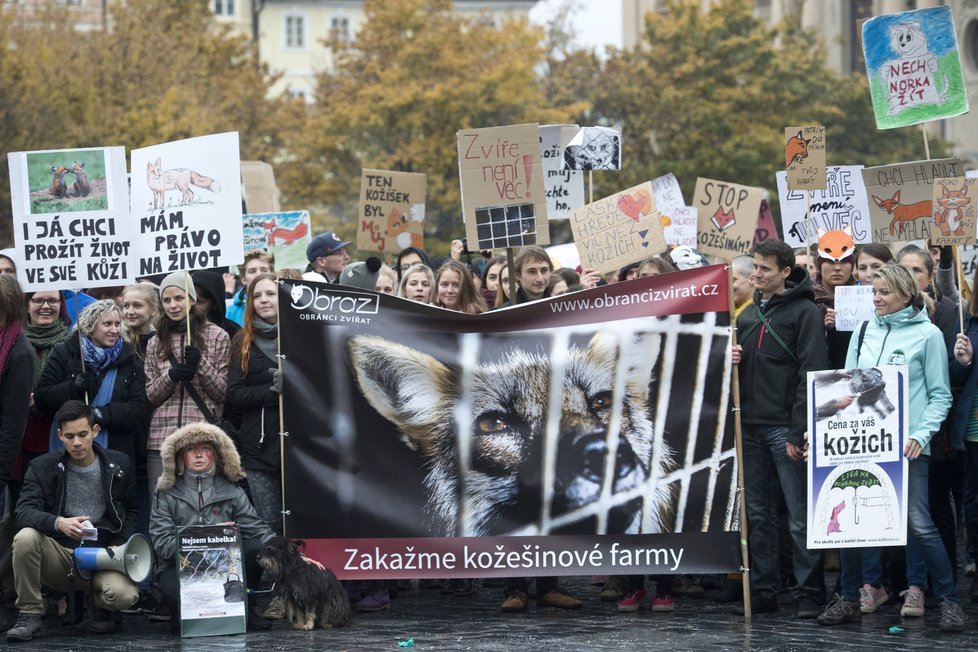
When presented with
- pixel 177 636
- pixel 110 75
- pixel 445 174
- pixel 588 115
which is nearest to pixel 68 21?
pixel 110 75

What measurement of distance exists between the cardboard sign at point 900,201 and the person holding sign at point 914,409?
2555 mm

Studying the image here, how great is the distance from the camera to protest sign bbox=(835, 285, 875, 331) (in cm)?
1027

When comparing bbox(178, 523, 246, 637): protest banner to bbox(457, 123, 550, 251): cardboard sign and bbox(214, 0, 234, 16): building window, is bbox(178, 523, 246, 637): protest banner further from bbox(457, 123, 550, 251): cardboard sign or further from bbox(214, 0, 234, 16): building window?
bbox(214, 0, 234, 16): building window

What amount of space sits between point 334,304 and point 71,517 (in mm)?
2078

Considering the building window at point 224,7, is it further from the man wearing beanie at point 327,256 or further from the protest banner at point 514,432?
the protest banner at point 514,432

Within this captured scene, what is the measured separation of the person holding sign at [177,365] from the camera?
409 inches

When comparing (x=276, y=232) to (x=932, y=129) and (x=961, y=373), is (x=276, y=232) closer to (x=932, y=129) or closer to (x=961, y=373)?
(x=961, y=373)

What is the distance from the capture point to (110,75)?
36.1 meters

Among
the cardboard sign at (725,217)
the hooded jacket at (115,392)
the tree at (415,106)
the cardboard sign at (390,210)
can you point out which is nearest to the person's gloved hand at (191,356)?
the hooded jacket at (115,392)

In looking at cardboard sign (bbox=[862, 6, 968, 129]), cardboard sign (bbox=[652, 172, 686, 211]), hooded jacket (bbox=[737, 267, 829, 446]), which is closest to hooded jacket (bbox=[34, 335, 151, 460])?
hooded jacket (bbox=[737, 267, 829, 446])

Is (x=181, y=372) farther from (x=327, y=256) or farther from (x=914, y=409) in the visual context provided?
(x=914, y=409)

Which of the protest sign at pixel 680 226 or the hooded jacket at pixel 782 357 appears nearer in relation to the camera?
the hooded jacket at pixel 782 357

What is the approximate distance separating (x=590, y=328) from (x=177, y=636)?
122 inches

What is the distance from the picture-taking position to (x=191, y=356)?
1016 centimetres
